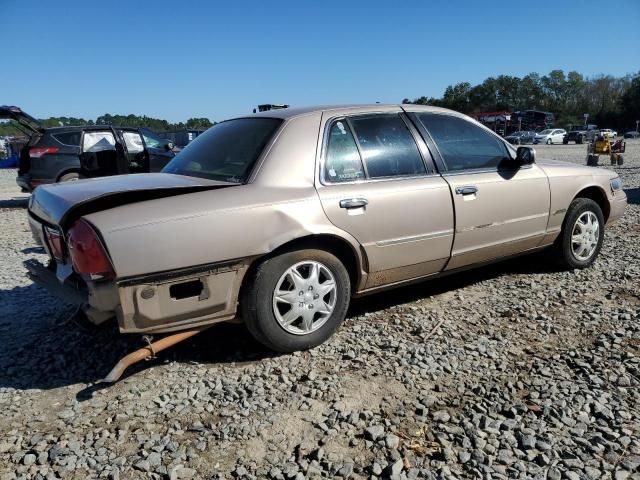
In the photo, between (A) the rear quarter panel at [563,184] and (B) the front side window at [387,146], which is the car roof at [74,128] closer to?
(B) the front side window at [387,146]

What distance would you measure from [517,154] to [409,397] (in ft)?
8.20

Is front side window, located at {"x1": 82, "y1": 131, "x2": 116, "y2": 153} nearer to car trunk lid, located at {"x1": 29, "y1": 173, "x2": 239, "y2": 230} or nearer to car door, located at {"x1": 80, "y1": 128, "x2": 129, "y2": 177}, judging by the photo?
car door, located at {"x1": 80, "y1": 128, "x2": 129, "y2": 177}

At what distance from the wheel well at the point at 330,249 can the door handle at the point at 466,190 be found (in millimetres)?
1009

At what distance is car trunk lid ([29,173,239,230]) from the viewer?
2734 millimetres

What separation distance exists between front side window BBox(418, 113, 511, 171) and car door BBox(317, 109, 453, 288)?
214 millimetres

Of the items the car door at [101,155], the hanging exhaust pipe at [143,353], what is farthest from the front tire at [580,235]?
the car door at [101,155]

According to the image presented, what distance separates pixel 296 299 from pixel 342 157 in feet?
3.33

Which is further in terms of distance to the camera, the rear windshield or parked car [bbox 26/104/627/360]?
the rear windshield

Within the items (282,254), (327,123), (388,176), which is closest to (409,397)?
(282,254)

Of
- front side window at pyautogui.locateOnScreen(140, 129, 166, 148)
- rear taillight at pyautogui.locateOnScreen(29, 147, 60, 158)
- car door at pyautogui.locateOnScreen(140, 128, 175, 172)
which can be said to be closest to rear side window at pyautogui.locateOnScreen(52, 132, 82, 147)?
rear taillight at pyautogui.locateOnScreen(29, 147, 60, 158)

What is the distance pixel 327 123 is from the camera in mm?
3447

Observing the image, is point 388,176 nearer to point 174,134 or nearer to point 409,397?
point 409,397

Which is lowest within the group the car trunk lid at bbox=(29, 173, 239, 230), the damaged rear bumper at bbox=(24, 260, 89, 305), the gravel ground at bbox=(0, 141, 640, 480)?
the gravel ground at bbox=(0, 141, 640, 480)

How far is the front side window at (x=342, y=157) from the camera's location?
336 centimetres
